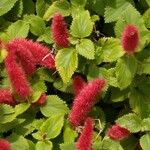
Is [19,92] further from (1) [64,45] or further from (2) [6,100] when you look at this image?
(1) [64,45]

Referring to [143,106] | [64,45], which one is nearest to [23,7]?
[64,45]

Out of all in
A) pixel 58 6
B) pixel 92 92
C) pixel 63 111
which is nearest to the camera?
pixel 92 92

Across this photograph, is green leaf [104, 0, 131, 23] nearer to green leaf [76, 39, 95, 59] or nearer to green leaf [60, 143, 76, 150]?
green leaf [76, 39, 95, 59]

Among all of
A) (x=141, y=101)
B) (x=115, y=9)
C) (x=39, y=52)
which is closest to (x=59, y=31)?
(x=39, y=52)

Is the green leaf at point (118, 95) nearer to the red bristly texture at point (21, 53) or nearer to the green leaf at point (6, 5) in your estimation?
the red bristly texture at point (21, 53)

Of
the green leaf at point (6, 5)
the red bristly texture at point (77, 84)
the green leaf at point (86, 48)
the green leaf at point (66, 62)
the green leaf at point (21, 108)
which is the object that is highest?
the green leaf at point (6, 5)

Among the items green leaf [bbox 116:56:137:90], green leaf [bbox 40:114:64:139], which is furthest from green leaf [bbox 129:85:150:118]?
green leaf [bbox 40:114:64:139]

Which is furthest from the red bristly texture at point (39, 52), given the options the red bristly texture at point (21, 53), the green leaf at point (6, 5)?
the green leaf at point (6, 5)
